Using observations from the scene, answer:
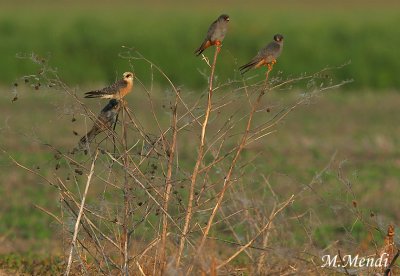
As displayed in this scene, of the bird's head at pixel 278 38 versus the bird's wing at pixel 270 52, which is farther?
the bird's head at pixel 278 38

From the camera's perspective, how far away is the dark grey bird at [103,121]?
645 cm

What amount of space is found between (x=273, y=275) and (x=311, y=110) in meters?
15.5

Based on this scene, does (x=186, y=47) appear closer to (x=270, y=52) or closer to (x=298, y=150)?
(x=298, y=150)

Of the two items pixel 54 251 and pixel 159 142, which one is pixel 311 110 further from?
pixel 159 142

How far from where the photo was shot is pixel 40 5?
66.0 meters

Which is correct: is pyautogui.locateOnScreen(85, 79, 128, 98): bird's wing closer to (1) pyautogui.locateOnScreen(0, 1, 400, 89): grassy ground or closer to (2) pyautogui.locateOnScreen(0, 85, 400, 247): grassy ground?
(2) pyautogui.locateOnScreen(0, 85, 400, 247): grassy ground

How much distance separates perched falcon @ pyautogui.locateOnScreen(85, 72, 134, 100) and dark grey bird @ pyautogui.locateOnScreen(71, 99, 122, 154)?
5.7 inches

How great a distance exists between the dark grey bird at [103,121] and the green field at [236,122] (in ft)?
0.23

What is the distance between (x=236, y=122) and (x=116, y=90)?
933 millimetres

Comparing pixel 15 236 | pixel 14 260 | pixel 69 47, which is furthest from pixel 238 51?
pixel 14 260

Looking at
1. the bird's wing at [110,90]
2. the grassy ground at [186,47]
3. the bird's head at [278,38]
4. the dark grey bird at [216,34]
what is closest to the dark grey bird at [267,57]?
the bird's head at [278,38]

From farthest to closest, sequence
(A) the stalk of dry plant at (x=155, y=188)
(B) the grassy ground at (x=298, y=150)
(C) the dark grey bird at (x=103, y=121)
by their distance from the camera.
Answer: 1. (B) the grassy ground at (x=298, y=150)
2. (C) the dark grey bird at (x=103, y=121)
3. (A) the stalk of dry plant at (x=155, y=188)
